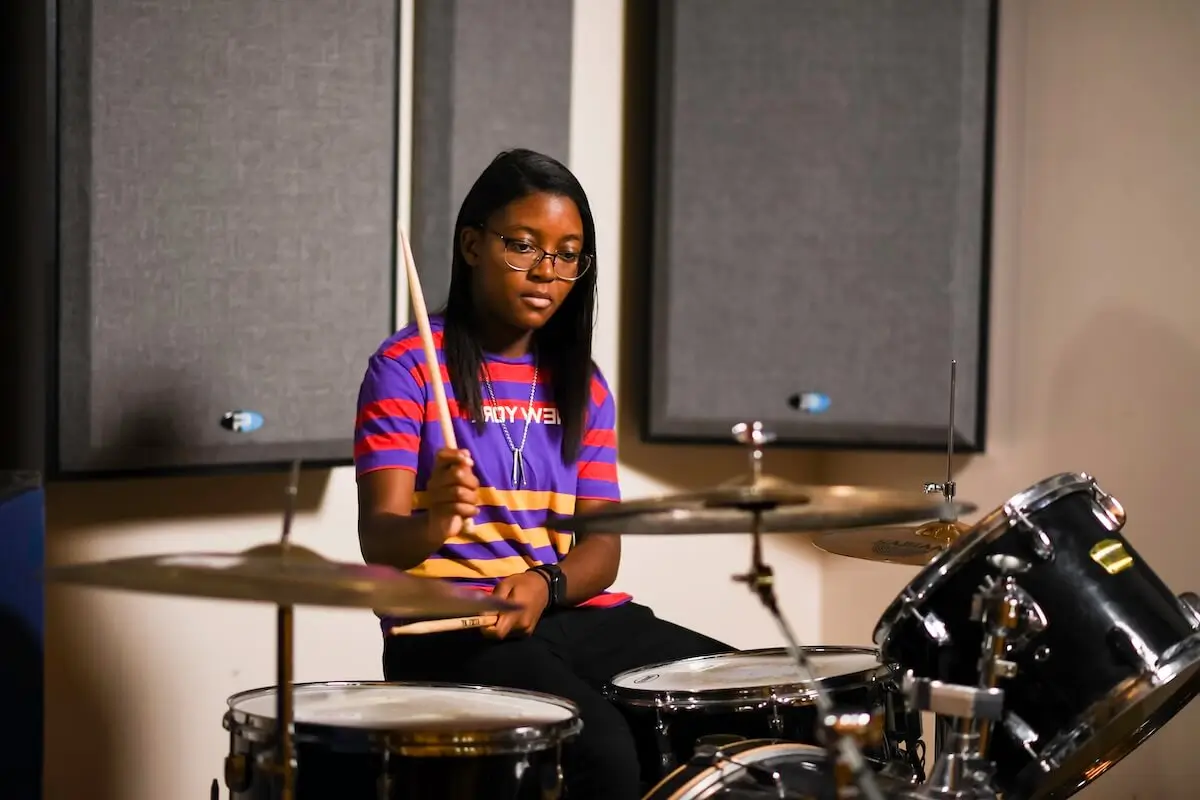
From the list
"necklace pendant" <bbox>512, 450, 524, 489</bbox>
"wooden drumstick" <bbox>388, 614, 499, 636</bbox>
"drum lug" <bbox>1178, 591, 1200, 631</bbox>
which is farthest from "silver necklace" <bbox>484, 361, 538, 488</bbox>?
"drum lug" <bbox>1178, 591, 1200, 631</bbox>

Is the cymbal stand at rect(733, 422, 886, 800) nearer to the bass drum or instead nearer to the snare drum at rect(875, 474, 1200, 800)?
the bass drum

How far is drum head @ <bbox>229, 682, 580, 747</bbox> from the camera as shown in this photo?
54.7 inches

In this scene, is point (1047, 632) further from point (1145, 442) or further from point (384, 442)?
point (1145, 442)

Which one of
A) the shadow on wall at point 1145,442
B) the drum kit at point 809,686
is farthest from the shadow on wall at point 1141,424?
the drum kit at point 809,686

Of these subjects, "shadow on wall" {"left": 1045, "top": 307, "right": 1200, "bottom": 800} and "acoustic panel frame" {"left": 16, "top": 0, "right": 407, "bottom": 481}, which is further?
"shadow on wall" {"left": 1045, "top": 307, "right": 1200, "bottom": 800}

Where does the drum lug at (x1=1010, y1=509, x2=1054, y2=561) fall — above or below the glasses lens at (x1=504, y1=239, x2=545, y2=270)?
below

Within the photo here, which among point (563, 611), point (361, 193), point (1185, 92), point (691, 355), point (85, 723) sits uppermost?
point (1185, 92)

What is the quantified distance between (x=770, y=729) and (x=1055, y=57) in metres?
1.49

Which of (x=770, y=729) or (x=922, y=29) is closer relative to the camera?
(x=770, y=729)

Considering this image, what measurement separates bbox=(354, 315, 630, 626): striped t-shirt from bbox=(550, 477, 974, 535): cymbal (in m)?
0.41

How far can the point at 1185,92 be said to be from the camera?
2475 millimetres

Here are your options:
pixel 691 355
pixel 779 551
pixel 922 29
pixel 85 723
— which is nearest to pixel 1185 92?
pixel 922 29

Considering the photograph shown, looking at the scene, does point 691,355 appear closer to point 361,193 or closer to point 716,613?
point 716,613

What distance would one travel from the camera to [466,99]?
2.37 m
